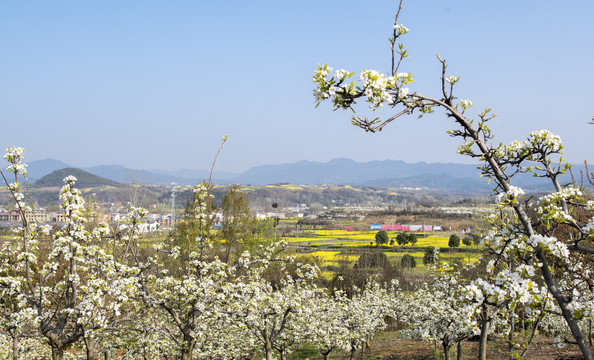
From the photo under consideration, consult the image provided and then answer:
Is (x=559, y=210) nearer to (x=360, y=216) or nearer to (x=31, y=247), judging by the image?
(x=31, y=247)

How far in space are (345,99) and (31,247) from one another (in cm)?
672

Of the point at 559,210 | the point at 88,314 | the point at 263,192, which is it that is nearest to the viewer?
the point at 559,210

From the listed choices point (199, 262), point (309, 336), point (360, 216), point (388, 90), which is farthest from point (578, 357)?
point (360, 216)

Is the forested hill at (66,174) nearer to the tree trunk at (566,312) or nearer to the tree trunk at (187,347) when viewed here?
the tree trunk at (187,347)

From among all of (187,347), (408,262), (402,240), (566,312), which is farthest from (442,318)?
(402,240)

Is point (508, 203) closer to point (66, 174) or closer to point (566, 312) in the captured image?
point (566, 312)

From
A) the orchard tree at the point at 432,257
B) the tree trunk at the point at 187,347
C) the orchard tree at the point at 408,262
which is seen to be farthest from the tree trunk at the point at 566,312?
the orchard tree at the point at 408,262

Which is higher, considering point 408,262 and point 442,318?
point 442,318

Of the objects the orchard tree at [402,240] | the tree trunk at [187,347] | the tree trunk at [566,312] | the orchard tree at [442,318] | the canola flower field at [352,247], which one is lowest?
the canola flower field at [352,247]

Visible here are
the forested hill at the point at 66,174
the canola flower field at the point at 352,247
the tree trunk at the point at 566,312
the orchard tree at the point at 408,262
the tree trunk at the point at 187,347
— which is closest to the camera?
the tree trunk at the point at 566,312

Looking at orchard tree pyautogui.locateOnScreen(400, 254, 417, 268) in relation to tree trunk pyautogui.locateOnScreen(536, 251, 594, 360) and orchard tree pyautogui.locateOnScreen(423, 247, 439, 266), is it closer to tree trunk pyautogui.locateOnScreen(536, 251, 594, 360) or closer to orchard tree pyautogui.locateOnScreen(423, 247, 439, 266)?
orchard tree pyautogui.locateOnScreen(423, 247, 439, 266)

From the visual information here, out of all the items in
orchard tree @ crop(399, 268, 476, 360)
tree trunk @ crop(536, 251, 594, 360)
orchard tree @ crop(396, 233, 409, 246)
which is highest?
tree trunk @ crop(536, 251, 594, 360)

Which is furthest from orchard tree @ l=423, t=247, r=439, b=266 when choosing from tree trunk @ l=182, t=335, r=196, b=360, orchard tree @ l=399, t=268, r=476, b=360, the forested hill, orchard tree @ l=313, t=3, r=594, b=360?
the forested hill

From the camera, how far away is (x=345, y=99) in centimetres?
327
